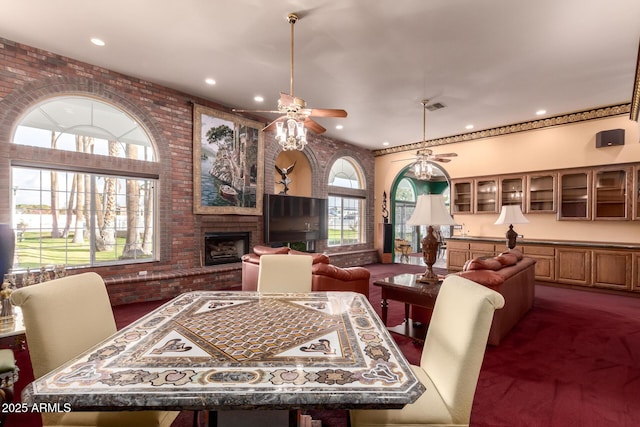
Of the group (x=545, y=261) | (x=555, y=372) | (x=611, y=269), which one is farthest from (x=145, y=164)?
(x=611, y=269)

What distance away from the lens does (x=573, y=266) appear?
16.4 ft

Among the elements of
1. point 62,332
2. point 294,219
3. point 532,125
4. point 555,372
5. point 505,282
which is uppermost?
point 532,125

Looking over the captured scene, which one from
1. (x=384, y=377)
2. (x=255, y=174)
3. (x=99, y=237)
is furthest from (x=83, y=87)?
(x=384, y=377)

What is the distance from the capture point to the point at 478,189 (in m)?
6.52

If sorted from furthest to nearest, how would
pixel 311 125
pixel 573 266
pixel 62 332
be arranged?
pixel 573 266 < pixel 311 125 < pixel 62 332

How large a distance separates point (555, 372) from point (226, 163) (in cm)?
512

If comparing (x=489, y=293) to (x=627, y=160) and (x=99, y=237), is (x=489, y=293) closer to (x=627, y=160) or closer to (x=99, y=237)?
(x=99, y=237)

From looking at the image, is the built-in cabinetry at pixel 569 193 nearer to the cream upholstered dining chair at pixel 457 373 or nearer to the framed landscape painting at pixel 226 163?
the framed landscape painting at pixel 226 163

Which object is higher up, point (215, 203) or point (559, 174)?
point (559, 174)

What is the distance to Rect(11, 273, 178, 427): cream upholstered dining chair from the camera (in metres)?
1.15

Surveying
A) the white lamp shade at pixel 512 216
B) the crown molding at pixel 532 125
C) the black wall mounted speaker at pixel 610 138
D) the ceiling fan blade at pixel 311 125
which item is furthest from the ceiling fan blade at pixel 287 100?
the black wall mounted speaker at pixel 610 138

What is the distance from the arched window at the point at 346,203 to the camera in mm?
7531

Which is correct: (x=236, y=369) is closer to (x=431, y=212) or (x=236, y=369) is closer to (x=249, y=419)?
(x=249, y=419)

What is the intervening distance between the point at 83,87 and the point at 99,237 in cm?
203
